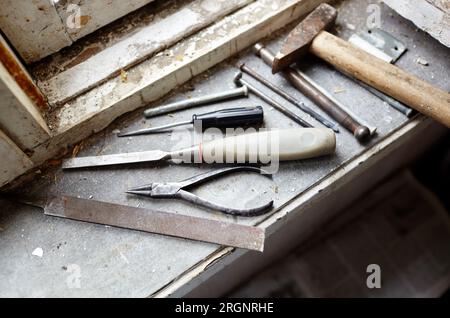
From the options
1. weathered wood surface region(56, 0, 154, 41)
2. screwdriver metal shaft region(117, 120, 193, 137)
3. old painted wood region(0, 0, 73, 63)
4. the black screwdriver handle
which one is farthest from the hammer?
old painted wood region(0, 0, 73, 63)

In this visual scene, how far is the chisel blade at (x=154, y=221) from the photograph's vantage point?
839mm

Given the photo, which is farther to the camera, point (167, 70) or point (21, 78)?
point (167, 70)

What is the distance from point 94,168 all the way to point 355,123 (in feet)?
1.88

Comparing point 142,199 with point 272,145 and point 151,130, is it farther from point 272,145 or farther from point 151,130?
point 272,145

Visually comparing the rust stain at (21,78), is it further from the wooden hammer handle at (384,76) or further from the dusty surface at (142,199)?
the wooden hammer handle at (384,76)

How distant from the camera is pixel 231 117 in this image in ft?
3.03

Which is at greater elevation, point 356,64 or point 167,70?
point 167,70

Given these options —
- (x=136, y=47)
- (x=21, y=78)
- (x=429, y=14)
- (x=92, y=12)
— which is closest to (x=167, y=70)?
(x=136, y=47)

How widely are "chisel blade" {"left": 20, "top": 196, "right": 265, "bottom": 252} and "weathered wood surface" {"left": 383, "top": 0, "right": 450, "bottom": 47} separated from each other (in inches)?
23.4

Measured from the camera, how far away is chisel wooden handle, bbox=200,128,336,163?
88cm

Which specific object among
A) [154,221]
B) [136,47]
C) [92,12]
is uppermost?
[92,12]

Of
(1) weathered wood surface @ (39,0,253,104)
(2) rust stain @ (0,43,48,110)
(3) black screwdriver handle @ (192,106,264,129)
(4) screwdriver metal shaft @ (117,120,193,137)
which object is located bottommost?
(3) black screwdriver handle @ (192,106,264,129)

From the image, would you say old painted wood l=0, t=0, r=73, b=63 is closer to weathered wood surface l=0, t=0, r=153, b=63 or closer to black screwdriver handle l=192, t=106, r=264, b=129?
weathered wood surface l=0, t=0, r=153, b=63

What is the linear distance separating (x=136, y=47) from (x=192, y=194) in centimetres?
37
